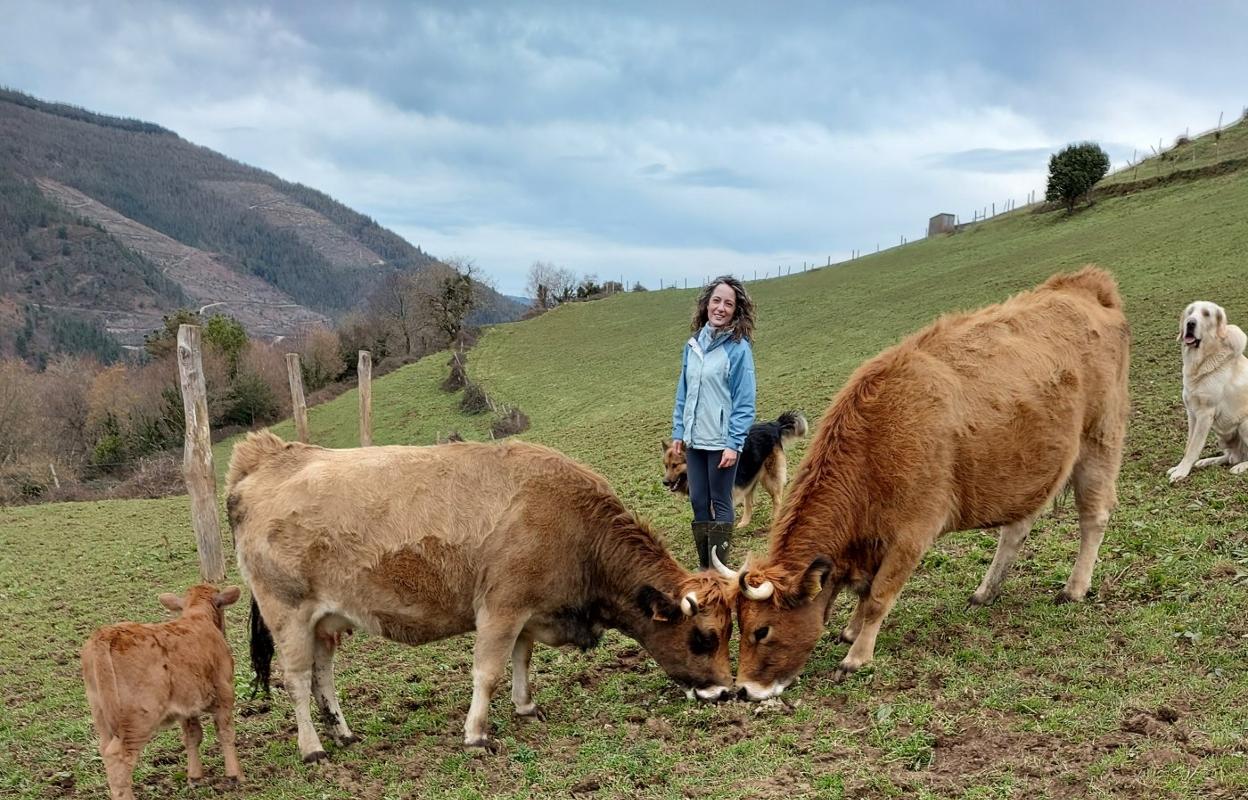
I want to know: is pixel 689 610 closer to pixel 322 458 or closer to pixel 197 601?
pixel 322 458

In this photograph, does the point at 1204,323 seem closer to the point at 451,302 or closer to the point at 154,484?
the point at 154,484

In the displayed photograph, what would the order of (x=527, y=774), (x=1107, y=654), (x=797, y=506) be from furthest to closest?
(x=797, y=506) < (x=1107, y=654) < (x=527, y=774)

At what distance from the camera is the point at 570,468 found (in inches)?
267

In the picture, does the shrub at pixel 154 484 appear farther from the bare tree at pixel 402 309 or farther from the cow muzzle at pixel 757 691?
the bare tree at pixel 402 309

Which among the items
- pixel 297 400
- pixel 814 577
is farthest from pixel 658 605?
pixel 297 400

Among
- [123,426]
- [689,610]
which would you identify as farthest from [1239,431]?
[123,426]

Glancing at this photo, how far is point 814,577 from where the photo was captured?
20.1 feet

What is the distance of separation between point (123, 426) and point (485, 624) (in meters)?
59.5

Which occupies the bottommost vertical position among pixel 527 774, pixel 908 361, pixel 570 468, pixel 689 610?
pixel 527 774

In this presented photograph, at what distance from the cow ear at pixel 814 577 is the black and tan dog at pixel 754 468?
247 inches

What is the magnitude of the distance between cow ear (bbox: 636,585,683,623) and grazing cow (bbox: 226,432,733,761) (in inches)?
0.5

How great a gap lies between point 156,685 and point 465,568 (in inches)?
87.3

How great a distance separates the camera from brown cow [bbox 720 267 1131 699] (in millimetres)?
6219

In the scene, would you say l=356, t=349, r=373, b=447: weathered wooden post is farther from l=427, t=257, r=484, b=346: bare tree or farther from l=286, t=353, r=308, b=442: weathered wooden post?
l=427, t=257, r=484, b=346: bare tree
